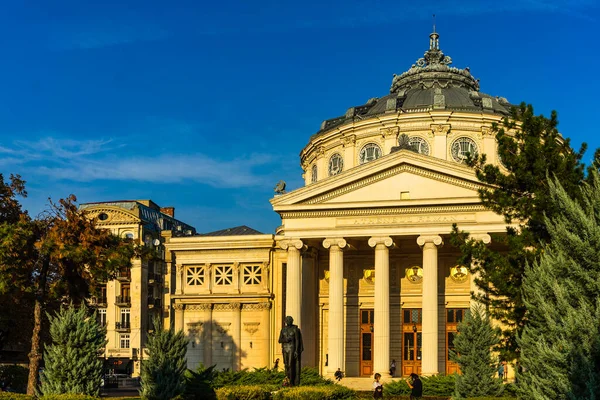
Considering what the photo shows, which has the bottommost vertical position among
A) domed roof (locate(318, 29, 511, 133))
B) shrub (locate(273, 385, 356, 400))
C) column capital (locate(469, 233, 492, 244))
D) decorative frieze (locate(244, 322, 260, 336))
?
shrub (locate(273, 385, 356, 400))

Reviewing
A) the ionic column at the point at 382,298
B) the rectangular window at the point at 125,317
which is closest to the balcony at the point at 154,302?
the rectangular window at the point at 125,317

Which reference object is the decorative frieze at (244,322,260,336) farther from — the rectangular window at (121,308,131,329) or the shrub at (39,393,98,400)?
the shrub at (39,393,98,400)

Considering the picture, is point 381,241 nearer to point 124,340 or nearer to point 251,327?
point 251,327

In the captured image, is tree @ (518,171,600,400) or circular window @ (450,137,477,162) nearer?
tree @ (518,171,600,400)

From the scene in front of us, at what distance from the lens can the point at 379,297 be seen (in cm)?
4688

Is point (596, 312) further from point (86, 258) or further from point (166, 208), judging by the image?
point (166, 208)

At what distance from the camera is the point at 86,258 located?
36.8m

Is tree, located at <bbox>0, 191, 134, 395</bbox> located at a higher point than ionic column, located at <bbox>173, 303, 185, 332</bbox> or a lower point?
higher

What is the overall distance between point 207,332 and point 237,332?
7.15 feet

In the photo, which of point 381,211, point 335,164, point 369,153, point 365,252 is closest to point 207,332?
point 365,252

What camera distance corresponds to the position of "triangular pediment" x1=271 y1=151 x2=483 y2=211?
46031mm

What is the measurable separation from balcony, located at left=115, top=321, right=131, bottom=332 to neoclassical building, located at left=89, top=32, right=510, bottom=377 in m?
15.1

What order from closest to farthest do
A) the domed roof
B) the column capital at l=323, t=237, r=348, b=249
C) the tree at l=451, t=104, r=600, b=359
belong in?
the tree at l=451, t=104, r=600, b=359
the column capital at l=323, t=237, r=348, b=249
the domed roof

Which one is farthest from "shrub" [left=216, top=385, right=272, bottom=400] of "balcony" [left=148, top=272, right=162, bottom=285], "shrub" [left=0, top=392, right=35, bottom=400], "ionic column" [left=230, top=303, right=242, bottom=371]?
"balcony" [left=148, top=272, right=162, bottom=285]
